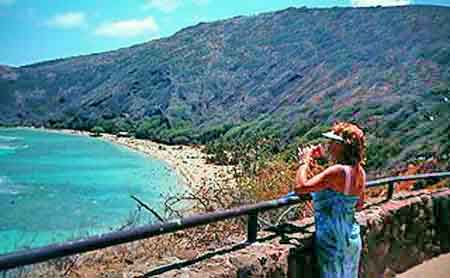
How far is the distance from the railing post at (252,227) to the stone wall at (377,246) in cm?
5

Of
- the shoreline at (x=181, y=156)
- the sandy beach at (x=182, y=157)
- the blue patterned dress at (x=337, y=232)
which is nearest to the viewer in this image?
the blue patterned dress at (x=337, y=232)

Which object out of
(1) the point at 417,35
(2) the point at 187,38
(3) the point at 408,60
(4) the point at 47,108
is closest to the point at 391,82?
(3) the point at 408,60

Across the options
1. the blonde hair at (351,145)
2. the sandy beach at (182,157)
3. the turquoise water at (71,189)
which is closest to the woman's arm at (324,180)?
the blonde hair at (351,145)

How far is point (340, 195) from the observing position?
12.2 feet

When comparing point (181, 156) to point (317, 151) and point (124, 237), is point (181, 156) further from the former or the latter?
point (124, 237)

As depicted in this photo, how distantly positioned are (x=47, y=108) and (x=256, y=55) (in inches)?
2617

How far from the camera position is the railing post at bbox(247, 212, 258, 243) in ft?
13.6

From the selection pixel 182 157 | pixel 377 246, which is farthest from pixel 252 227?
pixel 182 157

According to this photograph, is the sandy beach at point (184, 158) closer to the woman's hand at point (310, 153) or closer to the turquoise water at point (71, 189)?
the turquoise water at point (71, 189)

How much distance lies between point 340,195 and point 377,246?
1.88m

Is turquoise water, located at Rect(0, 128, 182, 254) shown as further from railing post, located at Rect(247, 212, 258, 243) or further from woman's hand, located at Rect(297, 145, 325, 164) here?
woman's hand, located at Rect(297, 145, 325, 164)

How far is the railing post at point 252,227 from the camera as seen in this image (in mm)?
4148

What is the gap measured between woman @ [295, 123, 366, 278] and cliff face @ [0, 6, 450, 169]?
92.2 ft

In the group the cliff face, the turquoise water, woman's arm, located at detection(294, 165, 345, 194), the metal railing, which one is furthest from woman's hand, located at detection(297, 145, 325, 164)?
the cliff face
